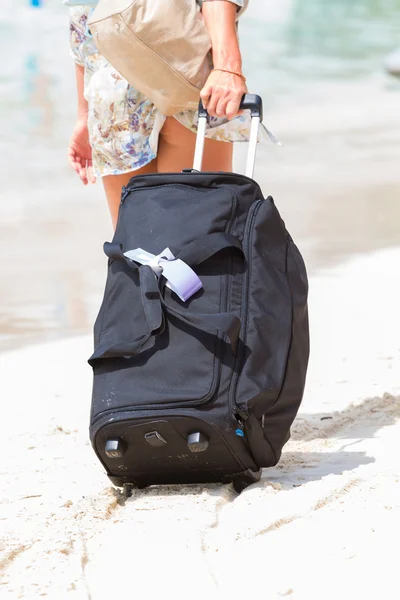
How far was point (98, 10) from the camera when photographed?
2451 mm

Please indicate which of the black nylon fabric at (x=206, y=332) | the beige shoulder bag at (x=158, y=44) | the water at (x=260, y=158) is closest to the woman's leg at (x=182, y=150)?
the beige shoulder bag at (x=158, y=44)

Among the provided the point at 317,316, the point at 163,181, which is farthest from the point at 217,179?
the point at 317,316

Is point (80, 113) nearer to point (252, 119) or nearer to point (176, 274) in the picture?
point (252, 119)

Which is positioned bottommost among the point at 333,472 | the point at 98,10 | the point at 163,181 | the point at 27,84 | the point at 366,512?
the point at 27,84

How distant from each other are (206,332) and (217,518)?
0.40 meters

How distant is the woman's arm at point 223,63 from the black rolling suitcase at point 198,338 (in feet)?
0.81

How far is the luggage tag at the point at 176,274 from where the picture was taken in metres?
2.09

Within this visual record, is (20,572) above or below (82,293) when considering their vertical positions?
above

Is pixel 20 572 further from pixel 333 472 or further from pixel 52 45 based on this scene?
pixel 52 45

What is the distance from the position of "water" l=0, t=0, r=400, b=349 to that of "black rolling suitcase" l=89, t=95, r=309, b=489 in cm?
209

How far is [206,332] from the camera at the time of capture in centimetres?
207

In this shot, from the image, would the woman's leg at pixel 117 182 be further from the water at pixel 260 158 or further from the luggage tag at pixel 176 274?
the water at pixel 260 158

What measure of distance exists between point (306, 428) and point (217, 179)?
0.97 m

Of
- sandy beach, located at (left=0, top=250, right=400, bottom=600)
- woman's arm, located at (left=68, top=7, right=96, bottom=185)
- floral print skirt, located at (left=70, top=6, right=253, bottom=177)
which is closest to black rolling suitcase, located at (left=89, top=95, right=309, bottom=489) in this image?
sandy beach, located at (left=0, top=250, right=400, bottom=600)
